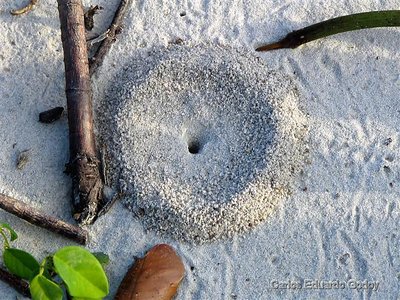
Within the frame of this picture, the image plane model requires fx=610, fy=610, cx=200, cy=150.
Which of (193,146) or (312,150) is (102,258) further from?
(312,150)

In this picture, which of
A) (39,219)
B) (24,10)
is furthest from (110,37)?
(39,219)

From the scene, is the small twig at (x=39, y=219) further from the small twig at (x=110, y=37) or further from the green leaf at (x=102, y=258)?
the small twig at (x=110, y=37)

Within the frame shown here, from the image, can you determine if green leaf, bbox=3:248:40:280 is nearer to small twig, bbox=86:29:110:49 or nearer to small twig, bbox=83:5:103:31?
small twig, bbox=86:29:110:49

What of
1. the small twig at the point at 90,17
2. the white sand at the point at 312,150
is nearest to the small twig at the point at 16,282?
the white sand at the point at 312,150

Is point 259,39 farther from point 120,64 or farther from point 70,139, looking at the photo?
point 70,139

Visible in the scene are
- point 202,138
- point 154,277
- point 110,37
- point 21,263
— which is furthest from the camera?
point 110,37

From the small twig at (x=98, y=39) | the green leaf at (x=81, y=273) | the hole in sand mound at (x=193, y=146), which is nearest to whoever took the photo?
the green leaf at (x=81, y=273)

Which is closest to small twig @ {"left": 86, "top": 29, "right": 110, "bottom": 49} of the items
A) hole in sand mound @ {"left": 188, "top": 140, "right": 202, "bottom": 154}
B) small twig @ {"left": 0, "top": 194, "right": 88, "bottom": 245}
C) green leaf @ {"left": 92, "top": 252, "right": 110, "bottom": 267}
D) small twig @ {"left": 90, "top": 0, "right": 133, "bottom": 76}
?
small twig @ {"left": 90, "top": 0, "right": 133, "bottom": 76}
